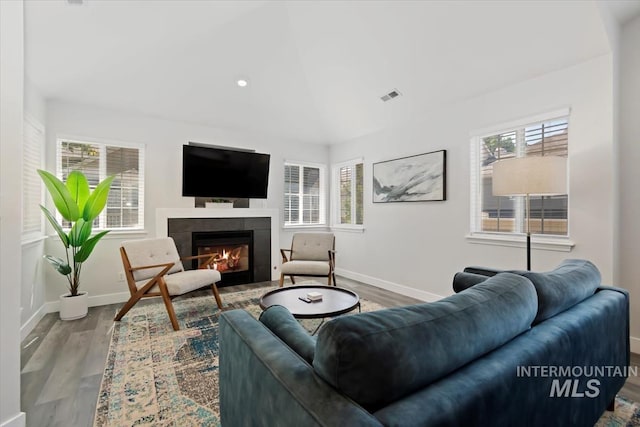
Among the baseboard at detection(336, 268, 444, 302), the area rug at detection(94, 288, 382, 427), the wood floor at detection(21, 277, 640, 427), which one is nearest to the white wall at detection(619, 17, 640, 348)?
the wood floor at detection(21, 277, 640, 427)

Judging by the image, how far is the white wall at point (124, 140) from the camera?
358cm

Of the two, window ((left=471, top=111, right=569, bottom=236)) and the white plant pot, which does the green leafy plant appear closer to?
the white plant pot

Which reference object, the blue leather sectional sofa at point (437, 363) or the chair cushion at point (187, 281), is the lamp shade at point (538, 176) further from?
the chair cushion at point (187, 281)

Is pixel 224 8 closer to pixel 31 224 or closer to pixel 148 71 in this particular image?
pixel 148 71

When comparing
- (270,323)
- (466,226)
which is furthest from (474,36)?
(270,323)

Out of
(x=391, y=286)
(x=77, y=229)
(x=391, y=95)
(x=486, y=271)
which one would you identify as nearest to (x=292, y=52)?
(x=391, y=95)

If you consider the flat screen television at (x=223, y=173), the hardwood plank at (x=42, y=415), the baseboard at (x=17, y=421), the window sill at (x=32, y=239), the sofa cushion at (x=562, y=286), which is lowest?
the hardwood plank at (x=42, y=415)

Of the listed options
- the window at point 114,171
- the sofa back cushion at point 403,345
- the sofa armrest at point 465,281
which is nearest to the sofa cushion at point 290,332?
the sofa back cushion at point 403,345

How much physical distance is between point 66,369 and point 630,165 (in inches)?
192

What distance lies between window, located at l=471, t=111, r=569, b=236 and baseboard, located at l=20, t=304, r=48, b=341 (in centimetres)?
476

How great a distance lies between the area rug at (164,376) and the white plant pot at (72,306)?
493 mm

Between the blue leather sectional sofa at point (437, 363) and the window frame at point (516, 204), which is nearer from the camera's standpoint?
the blue leather sectional sofa at point (437, 363)

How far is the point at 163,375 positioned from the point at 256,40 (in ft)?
11.7

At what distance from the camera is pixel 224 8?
3.07 meters
